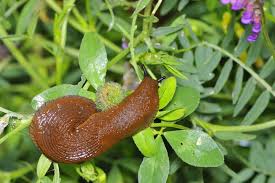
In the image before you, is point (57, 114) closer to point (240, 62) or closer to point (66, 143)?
point (66, 143)

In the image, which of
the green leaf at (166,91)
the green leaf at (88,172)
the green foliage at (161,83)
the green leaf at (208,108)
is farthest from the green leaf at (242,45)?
the green leaf at (88,172)

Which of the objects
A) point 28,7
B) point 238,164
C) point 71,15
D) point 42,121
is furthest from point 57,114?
point 238,164

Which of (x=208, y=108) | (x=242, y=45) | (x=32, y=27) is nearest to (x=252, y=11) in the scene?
(x=242, y=45)

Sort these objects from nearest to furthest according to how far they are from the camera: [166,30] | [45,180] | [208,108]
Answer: [45,180]
[166,30]
[208,108]

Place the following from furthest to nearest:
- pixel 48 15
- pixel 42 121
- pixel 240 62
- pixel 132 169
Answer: pixel 48 15
pixel 132 169
pixel 240 62
pixel 42 121

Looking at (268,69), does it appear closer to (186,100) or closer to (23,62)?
(186,100)

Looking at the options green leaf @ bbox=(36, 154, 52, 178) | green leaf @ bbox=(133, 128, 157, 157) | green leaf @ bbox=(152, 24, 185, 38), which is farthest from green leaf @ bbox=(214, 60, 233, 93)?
green leaf @ bbox=(36, 154, 52, 178)
